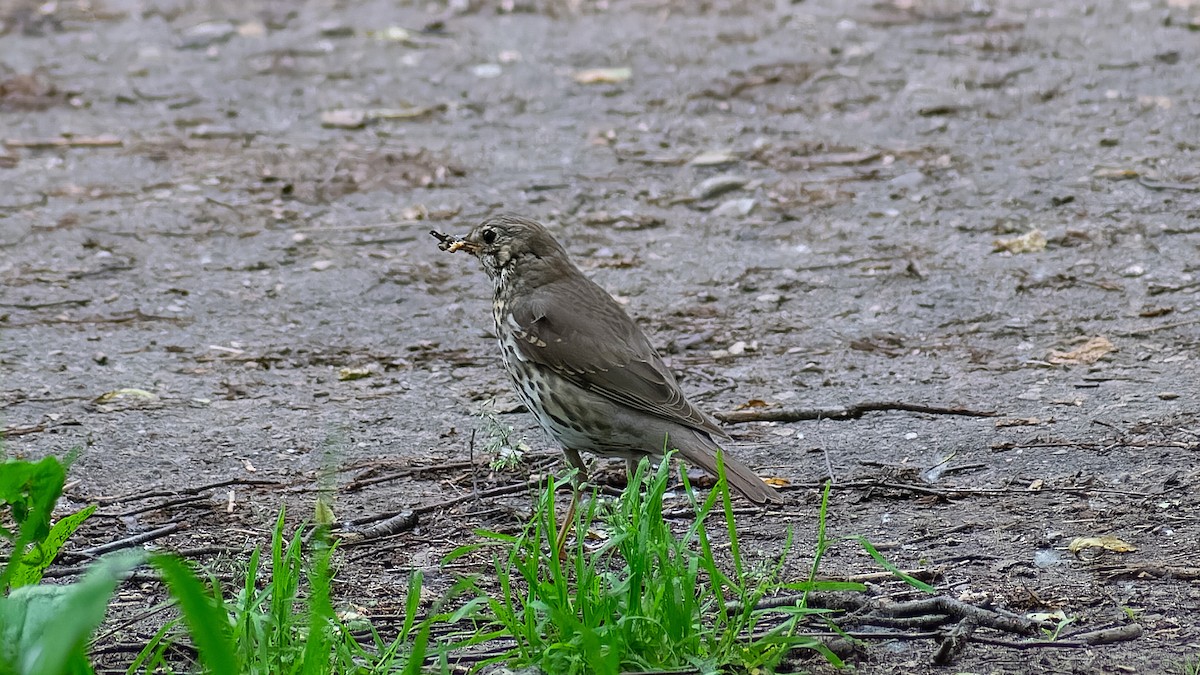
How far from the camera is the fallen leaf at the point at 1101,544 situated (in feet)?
14.6

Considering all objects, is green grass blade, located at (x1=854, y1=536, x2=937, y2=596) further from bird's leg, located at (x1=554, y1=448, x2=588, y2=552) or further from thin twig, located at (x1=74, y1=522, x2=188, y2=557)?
thin twig, located at (x1=74, y1=522, x2=188, y2=557)

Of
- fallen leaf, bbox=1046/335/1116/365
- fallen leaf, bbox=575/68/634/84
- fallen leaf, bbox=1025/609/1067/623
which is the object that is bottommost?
fallen leaf, bbox=1046/335/1116/365

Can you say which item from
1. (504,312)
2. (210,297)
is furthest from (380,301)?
(504,312)

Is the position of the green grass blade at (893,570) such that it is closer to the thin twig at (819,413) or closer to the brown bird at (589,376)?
the brown bird at (589,376)

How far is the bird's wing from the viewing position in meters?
5.04

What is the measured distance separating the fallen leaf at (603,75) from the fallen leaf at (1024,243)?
13.0ft

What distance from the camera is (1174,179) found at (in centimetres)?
864

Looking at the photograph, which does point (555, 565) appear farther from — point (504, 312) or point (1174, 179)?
point (1174, 179)

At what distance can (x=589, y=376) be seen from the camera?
5.11 metres

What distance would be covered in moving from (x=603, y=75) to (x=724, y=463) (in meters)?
6.90

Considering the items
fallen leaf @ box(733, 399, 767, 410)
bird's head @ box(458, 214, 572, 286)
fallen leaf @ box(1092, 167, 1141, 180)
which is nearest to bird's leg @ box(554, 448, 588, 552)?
bird's head @ box(458, 214, 572, 286)

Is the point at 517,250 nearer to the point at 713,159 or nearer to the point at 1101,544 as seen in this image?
the point at 1101,544

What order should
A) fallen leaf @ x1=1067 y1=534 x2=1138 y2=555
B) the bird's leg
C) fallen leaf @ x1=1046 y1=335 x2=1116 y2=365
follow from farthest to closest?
fallen leaf @ x1=1046 y1=335 x2=1116 y2=365 < the bird's leg < fallen leaf @ x1=1067 y1=534 x2=1138 y2=555

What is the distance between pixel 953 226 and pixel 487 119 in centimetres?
Answer: 362
